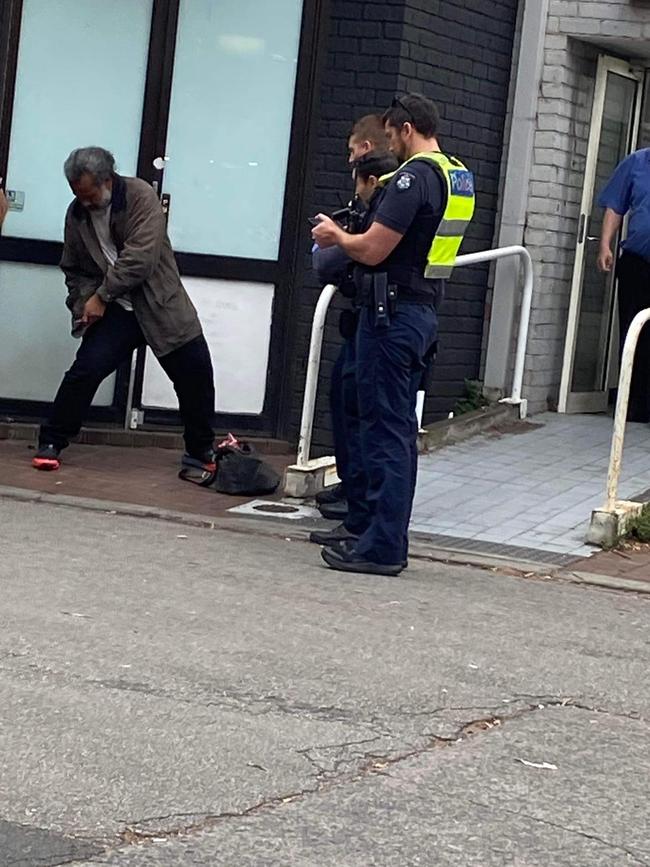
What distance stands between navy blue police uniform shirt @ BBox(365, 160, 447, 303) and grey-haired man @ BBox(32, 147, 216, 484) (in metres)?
2.13

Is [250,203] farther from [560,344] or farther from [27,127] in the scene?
[560,344]

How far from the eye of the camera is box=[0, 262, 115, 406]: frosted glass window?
33.9ft

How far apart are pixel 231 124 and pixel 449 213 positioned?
3.25m

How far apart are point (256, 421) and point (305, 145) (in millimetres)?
1612

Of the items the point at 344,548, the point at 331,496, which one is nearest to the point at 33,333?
the point at 331,496

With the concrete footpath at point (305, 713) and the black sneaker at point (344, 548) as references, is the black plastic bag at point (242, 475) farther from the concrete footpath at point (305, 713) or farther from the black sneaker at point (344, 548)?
the black sneaker at point (344, 548)

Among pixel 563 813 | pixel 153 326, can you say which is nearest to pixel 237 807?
pixel 563 813

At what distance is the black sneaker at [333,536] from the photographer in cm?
782

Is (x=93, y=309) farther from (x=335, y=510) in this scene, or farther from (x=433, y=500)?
(x=433, y=500)

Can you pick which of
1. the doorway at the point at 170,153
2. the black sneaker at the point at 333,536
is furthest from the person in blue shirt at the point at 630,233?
the black sneaker at the point at 333,536

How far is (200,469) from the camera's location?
31.1 ft

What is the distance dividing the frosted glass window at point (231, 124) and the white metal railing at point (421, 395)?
1.16m

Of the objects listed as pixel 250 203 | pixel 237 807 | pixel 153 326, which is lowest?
pixel 237 807

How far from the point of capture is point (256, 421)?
1065cm
